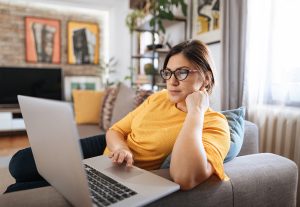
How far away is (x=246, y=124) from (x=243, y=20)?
0.82 metres

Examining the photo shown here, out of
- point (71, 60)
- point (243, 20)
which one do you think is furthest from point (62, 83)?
point (243, 20)

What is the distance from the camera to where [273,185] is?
0.86 m

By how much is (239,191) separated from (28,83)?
13.8 feet

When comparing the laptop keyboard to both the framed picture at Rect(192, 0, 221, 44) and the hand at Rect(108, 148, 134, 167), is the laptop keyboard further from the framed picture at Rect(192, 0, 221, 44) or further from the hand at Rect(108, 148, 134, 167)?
the framed picture at Rect(192, 0, 221, 44)

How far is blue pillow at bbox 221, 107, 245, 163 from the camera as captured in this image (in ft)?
3.16

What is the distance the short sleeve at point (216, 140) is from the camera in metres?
0.77

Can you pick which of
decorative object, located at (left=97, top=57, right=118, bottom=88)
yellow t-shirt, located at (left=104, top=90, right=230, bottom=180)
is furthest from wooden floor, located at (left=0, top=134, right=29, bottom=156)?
yellow t-shirt, located at (left=104, top=90, right=230, bottom=180)

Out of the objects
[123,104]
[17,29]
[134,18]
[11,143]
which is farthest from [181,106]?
[17,29]

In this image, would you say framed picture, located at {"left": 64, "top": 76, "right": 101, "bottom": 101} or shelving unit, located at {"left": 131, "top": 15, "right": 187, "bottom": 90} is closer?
shelving unit, located at {"left": 131, "top": 15, "right": 187, "bottom": 90}

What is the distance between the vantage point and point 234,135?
1.02m

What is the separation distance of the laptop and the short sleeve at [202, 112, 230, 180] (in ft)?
0.51

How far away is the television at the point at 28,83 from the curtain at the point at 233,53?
337 centimetres

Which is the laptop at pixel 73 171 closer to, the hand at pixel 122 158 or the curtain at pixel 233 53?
the hand at pixel 122 158

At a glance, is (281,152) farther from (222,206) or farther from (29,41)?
(29,41)
